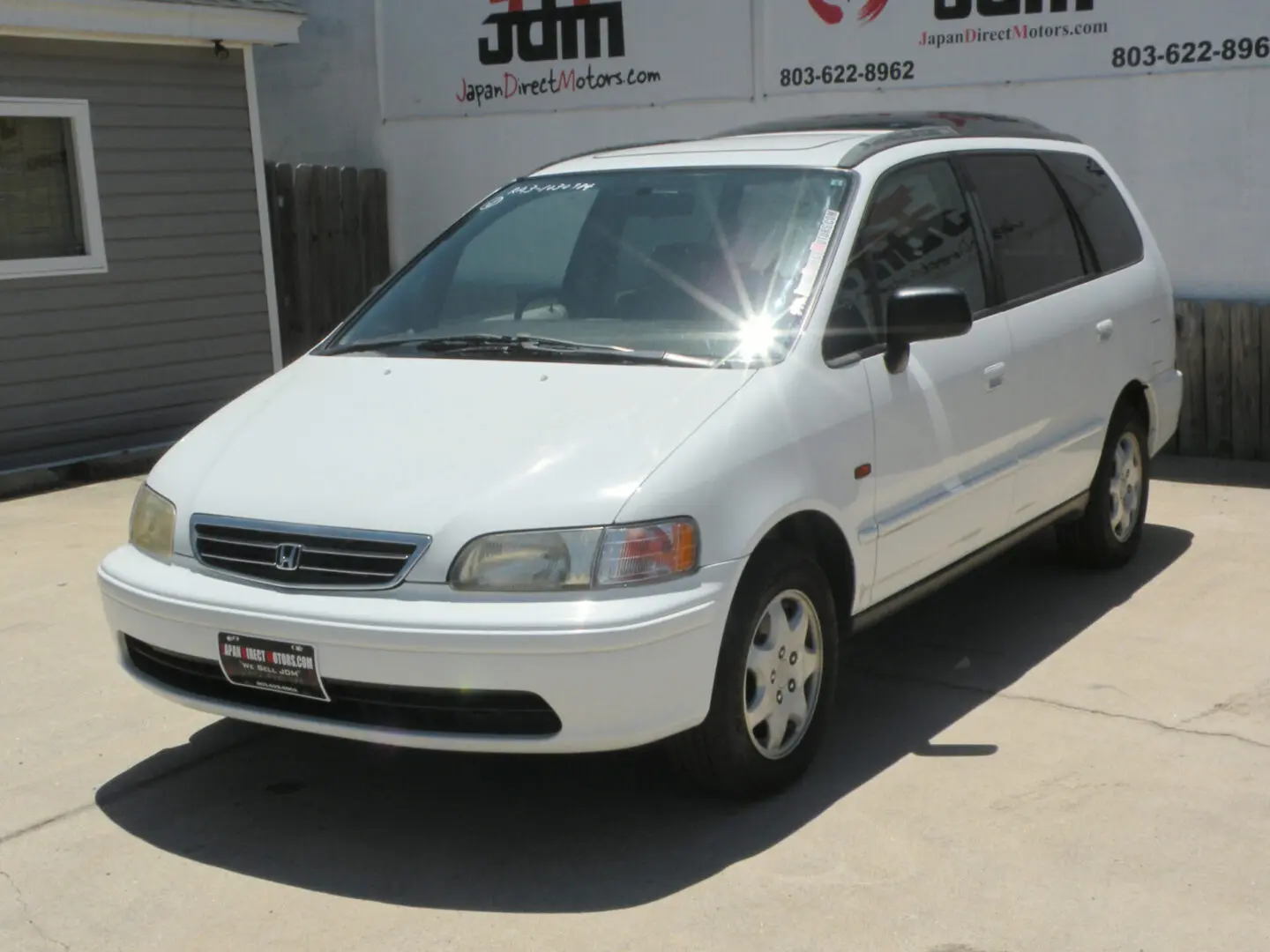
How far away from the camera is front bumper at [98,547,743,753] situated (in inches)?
149

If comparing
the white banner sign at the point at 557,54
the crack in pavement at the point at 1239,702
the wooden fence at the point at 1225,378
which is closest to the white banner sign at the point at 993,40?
the white banner sign at the point at 557,54

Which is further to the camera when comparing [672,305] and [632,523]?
[672,305]

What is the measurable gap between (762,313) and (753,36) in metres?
7.01

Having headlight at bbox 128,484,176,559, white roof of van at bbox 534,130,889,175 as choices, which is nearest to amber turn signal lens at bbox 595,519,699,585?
headlight at bbox 128,484,176,559

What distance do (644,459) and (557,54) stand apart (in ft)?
28.5

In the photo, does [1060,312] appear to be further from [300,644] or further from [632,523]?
[300,644]

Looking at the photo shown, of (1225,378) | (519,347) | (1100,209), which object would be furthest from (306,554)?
(1225,378)

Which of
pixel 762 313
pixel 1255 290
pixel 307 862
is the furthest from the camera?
pixel 1255 290

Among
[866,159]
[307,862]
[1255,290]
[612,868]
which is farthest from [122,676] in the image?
[1255,290]

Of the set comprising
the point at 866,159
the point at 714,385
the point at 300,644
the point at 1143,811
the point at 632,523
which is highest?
the point at 866,159

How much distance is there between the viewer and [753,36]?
36.6ft

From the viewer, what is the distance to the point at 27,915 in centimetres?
394

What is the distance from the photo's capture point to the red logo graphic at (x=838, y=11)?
10.5 m

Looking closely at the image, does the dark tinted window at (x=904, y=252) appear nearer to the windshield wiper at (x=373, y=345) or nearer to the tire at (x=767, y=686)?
the tire at (x=767, y=686)
